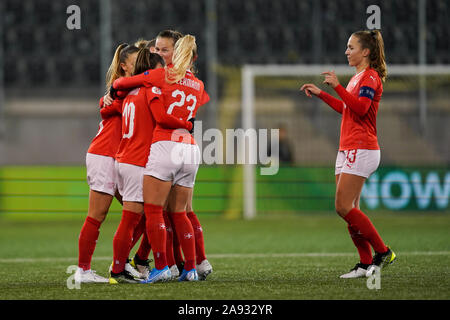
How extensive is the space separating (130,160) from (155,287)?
913 mm

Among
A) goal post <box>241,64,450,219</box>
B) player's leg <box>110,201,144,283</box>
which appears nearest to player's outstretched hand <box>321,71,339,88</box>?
player's leg <box>110,201,144,283</box>

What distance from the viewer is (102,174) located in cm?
547

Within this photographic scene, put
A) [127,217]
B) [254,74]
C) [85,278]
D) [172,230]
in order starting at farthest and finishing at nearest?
[254,74] < [172,230] < [85,278] < [127,217]

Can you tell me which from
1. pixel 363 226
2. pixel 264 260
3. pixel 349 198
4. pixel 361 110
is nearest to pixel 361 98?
pixel 361 110

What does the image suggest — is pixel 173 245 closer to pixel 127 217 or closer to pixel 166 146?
pixel 127 217

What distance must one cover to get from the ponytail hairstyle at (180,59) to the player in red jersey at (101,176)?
0.46 metres

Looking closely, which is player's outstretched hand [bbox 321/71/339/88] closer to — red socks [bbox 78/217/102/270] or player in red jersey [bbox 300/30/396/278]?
→ player in red jersey [bbox 300/30/396/278]

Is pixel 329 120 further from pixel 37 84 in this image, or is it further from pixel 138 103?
pixel 138 103

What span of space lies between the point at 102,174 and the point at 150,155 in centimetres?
46

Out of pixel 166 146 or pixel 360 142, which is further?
pixel 360 142

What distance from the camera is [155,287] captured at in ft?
16.5
